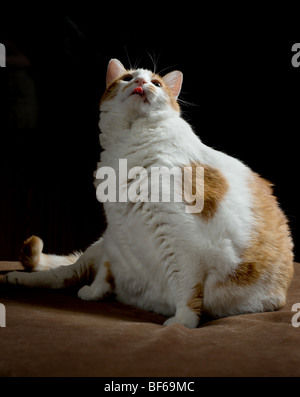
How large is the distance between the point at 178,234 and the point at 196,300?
0.19 meters

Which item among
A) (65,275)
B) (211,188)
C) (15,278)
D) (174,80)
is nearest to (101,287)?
(65,275)

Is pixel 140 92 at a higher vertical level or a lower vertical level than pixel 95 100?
lower

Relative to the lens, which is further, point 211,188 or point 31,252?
point 31,252

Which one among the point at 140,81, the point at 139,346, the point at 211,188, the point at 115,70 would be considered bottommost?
the point at 139,346

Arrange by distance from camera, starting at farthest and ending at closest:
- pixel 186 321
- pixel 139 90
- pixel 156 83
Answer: pixel 156 83, pixel 139 90, pixel 186 321

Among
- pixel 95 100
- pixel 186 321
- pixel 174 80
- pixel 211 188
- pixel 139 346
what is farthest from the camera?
pixel 95 100

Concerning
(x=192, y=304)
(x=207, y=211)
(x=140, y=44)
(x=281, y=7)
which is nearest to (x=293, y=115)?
(x=281, y=7)

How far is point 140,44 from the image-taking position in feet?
8.70

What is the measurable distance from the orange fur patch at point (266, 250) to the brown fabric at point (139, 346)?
0.38 feet

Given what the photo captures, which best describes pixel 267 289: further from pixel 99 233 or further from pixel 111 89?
pixel 99 233

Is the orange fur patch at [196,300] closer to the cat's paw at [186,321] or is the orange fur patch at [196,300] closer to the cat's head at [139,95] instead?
the cat's paw at [186,321]

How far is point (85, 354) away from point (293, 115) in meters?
1.92

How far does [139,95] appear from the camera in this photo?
1.57m

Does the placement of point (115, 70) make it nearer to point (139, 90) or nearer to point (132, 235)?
point (139, 90)
